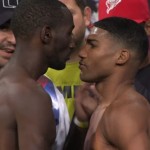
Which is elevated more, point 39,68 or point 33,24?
point 33,24

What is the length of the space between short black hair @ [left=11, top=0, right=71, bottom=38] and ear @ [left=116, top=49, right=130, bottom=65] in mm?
344

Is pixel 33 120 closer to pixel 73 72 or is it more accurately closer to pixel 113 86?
pixel 113 86

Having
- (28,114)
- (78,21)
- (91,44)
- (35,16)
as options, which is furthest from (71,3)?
(28,114)

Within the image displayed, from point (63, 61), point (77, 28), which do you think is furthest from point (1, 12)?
point (63, 61)

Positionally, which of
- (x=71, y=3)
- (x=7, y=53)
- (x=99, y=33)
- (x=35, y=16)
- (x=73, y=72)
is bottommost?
(x=73, y=72)

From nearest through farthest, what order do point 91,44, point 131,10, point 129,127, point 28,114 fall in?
point 28,114
point 129,127
point 91,44
point 131,10

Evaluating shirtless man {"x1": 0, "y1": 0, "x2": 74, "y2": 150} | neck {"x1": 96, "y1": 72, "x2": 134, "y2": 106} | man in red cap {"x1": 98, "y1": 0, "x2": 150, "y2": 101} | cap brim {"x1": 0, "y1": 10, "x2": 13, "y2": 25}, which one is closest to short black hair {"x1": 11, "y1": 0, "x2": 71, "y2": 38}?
shirtless man {"x1": 0, "y1": 0, "x2": 74, "y2": 150}

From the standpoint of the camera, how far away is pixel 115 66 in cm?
292

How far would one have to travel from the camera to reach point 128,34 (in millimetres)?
2959

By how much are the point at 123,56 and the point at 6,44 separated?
80cm

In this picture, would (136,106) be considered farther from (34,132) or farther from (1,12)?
(1,12)

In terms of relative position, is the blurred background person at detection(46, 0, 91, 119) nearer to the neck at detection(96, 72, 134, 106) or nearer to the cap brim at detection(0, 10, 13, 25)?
the cap brim at detection(0, 10, 13, 25)

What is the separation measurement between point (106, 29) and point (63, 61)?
1.03ft

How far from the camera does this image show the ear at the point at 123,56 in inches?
114
